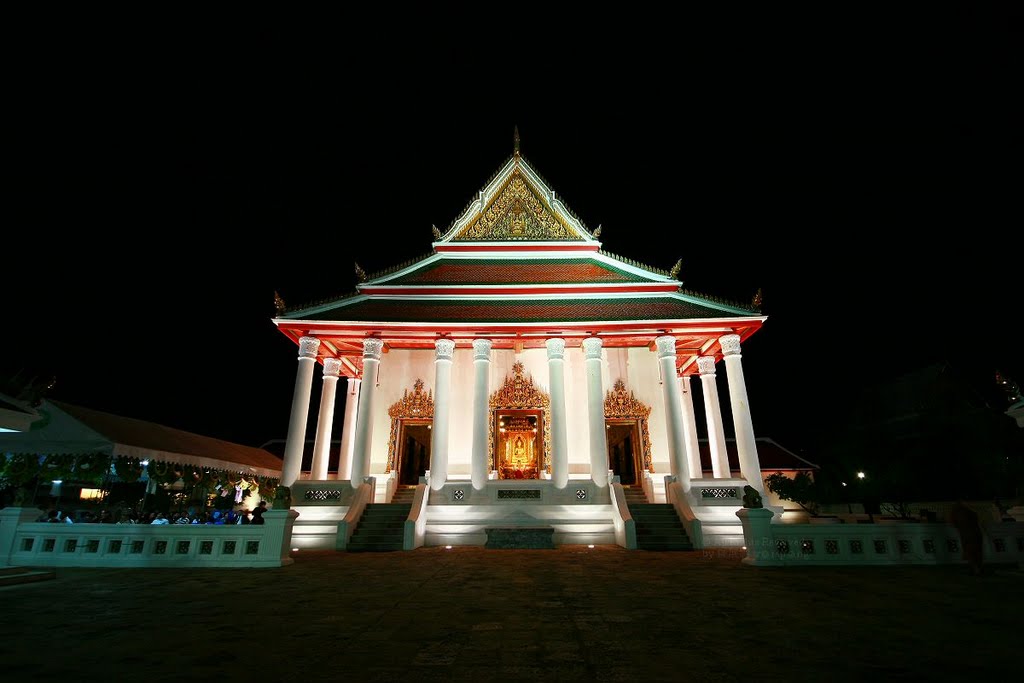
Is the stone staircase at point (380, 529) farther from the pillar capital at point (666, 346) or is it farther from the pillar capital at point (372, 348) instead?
the pillar capital at point (666, 346)

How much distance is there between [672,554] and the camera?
1019cm

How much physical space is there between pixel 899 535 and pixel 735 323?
720 cm

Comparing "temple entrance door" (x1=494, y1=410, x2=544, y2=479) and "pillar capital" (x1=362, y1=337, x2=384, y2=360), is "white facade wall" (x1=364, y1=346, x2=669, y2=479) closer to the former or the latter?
"temple entrance door" (x1=494, y1=410, x2=544, y2=479)

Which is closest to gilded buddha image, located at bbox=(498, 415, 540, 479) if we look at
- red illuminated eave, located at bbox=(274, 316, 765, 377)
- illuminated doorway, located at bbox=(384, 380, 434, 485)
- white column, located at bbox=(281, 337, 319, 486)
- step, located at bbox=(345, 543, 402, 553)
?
illuminated doorway, located at bbox=(384, 380, 434, 485)

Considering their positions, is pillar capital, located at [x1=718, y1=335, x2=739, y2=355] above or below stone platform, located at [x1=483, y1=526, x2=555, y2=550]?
above

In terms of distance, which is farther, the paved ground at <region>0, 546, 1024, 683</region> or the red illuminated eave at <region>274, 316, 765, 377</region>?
the red illuminated eave at <region>274, 316, 765, 377</region>

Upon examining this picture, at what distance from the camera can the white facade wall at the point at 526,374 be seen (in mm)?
16547

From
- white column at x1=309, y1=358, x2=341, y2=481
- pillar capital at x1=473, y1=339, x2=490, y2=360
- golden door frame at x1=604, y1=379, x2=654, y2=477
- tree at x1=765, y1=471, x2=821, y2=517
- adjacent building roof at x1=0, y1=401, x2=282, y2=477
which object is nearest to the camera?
adjacent building roof at x1=0, y1=401, x2=282, y2=477

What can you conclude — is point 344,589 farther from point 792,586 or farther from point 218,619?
point 792,586

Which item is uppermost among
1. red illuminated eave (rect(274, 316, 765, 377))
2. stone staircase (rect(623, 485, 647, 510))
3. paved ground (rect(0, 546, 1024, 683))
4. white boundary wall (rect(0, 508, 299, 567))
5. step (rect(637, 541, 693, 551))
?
red illuminated eave (rect(274, 316, 765, 377))

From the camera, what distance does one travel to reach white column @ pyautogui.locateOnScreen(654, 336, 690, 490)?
522 inches

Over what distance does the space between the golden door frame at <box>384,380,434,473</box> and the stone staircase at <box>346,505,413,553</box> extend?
3.66 m

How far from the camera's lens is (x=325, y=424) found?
15297mm

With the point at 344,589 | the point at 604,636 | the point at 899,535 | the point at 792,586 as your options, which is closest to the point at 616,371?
the point at 899,535
